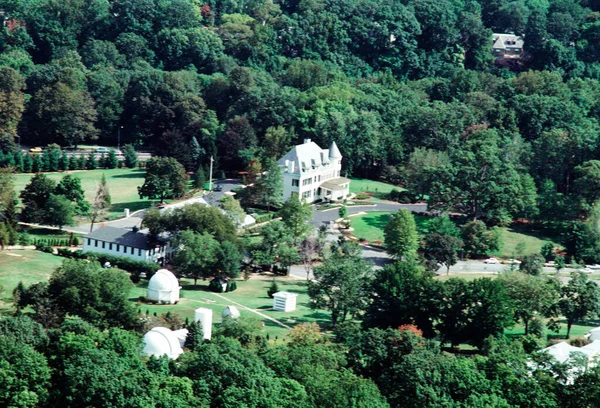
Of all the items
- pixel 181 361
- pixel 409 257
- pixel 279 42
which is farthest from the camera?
pixel 279 42

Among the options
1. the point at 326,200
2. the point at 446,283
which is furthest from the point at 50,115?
the point at 446,283

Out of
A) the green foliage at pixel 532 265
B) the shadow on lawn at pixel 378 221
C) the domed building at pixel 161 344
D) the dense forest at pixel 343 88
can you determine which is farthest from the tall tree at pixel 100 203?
the green foliage at pixel 532 265

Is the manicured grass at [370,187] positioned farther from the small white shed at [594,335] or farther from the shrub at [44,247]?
the small white shed at [594,335]

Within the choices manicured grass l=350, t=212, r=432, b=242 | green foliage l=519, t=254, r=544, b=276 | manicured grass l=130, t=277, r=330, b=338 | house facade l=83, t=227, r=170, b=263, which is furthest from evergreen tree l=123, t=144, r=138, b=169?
green foliage l=519, t=254, r=544, b=276

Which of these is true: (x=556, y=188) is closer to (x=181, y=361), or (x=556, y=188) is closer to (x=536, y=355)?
(x=536, y=355)

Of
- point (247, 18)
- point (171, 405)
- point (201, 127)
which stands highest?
point (247, 18)
